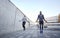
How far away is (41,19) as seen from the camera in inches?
665

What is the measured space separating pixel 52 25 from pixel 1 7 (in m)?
14.8

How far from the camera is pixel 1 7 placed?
16062mm

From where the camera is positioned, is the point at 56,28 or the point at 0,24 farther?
the point at 56,28

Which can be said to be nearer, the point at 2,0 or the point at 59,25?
the point at 2,0

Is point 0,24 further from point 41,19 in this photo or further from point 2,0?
point 41,19

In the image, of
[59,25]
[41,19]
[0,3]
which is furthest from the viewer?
[59,25]

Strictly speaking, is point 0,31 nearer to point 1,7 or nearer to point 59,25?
point 1,7

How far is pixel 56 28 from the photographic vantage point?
29906 mm

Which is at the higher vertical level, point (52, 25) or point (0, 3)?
point (0, 3)

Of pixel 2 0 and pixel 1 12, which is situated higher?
pixel 2 0

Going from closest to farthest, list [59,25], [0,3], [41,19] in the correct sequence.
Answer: [0,3]
[41,19]
[59,25]

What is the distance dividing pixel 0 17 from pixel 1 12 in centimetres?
50

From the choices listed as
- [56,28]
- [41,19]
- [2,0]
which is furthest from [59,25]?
[2,0]

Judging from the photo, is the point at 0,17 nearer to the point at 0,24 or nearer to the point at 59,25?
the point at 0,24
